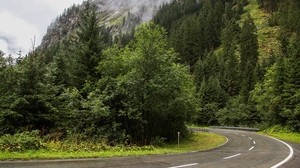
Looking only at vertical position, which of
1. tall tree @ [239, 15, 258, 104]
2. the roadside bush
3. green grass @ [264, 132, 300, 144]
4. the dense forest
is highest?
tall tree @ [239, 15, 258, 104]

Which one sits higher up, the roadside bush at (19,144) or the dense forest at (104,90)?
the dense forest at (104,90)

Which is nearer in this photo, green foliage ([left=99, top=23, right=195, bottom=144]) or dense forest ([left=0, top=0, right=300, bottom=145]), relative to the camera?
dense forest ([left=0, top=0, right=300, bottom=145])

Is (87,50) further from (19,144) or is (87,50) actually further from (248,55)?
(248,55)

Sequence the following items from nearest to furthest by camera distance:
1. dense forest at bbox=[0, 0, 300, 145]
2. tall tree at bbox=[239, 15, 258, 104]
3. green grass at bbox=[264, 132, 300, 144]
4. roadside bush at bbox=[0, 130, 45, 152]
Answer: roadside bush at bbox=[0, 130, 45, 152], dense forest at bbox=[0, 0, 300, 145], green grass at bbox=[264, 132, 300, 144], tall tree at bbox=[239, 15, 258, 104]

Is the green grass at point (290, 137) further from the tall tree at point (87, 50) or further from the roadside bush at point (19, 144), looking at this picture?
the roadside bush at point (19, 144)

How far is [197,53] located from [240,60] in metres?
21.5

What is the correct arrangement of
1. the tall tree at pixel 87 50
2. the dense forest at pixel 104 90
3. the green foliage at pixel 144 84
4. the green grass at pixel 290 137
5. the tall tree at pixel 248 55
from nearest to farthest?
the dense forest at pixel 104 90 → the green foliage at pixel 144 84 → the tall tree at pixel 87 50 → the green grass at pixel 290 137 → the tall tree at pixel 248 55

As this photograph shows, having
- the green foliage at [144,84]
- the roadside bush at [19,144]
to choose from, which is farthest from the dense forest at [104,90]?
the roadside bush at [19,144]

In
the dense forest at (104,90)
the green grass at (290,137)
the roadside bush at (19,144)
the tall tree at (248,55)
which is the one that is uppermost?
the tall tree at (248,55)

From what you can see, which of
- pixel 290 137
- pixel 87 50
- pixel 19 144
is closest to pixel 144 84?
pixel 87 50

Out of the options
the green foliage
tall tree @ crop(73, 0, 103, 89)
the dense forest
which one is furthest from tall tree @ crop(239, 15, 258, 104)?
tall tree @ crop(73, 0, 103, 89)

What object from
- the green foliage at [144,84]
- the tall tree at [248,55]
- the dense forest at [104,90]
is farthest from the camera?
the tall tree at [248,55]

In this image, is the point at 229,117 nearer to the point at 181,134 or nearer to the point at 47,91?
the point at 181,134

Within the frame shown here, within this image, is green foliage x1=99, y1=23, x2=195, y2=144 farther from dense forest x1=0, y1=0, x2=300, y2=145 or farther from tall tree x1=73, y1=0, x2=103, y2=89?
tall tree x1=73, y1=0, x2=103, y2=89
